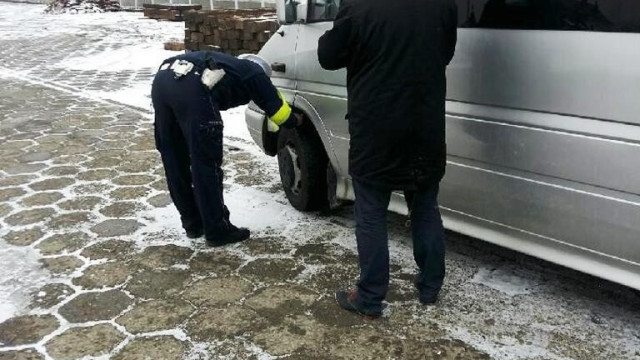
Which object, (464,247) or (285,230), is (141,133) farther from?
(464,247)

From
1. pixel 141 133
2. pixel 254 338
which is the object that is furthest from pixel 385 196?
pixel 141 133

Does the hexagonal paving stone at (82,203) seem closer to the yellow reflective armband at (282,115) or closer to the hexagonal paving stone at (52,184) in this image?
the hexagonal paving stone at (52,184)

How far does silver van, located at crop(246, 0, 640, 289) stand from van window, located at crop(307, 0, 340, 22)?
37.8 inches

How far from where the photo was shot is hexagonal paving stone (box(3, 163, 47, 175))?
5.44 metres

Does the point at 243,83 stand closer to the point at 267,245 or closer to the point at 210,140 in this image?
the point at 210,140

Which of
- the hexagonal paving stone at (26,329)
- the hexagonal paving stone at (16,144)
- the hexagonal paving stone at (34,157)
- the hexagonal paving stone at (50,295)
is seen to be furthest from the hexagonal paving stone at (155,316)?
the hexagonal paving stone at (16,144)

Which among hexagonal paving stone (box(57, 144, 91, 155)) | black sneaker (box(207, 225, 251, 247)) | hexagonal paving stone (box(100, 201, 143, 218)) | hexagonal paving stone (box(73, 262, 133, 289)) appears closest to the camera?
hexagonal paving stone (box(73, 262, 133, 289))

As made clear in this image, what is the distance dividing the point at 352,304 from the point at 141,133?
14.6ft

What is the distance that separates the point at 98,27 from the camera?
58.7ft

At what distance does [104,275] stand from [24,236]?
94 centimetres

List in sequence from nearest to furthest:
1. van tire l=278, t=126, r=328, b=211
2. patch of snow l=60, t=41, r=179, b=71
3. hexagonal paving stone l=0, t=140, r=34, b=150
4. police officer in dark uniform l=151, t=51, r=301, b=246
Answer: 1. police officer in dark uniform l=151, t=51, r=301, b=246
2. van tire l=278, t=126, r=328, b=211
3. hexagonal paving stone l=0, t=140, r=34, b=150
4. patch of snow l=60, t=41, r=179, b=71

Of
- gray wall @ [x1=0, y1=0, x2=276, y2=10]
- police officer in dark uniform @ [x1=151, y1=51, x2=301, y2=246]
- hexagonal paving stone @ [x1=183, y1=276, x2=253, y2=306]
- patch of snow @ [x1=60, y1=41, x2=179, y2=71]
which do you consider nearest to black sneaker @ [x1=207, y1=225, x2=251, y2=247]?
police officer in dark uniform @ [x1=151, y1=51, x2=301, y2=246]

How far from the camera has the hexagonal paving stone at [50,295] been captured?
128 inches

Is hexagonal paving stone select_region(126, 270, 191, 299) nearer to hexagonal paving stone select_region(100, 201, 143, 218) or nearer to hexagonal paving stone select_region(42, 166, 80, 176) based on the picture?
hexagonal paving stone select_region(100, 201, 143, 218)
